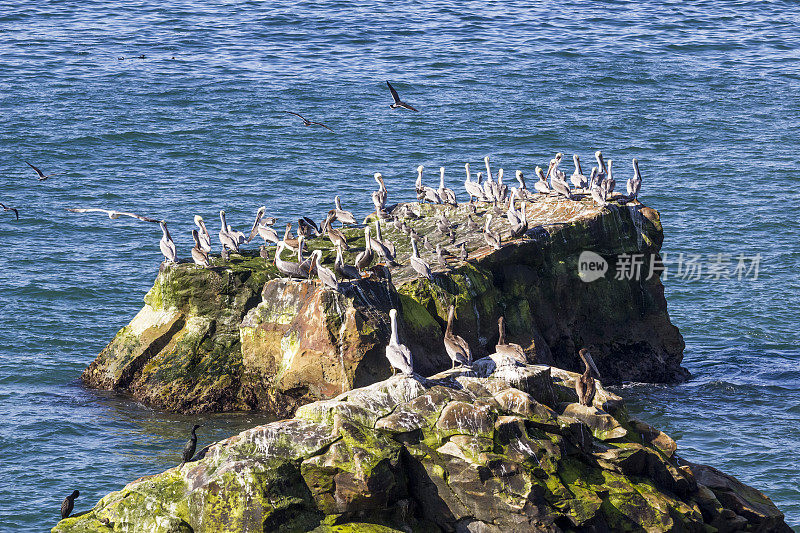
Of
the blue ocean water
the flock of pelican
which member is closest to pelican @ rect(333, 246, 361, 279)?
the flock of pelican

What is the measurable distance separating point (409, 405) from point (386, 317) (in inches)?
209

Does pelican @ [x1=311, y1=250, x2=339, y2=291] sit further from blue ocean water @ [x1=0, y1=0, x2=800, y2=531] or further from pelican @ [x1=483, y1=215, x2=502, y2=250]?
pelican @ [x1=483, y1=215, x2=502, y2=250]

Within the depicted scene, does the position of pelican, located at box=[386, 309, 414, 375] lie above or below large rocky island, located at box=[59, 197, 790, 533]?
above

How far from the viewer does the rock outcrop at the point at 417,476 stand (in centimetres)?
1584

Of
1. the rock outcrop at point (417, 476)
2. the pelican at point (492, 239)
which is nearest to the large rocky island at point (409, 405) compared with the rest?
the rock outcrop at point (417, 476)

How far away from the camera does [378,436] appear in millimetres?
16531

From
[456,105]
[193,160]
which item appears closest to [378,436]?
[193,160]

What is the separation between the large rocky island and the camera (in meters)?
16.0

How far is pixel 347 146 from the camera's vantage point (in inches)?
1975

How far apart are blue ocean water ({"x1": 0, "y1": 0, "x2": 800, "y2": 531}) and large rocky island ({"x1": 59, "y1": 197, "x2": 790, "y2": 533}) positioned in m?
1.61

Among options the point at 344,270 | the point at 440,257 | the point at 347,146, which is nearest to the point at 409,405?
the point at 344,270

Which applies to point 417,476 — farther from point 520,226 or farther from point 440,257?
point 520,226

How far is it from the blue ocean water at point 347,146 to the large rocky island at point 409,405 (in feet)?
5.28

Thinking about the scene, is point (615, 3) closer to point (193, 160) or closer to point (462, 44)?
point (462, 44)
